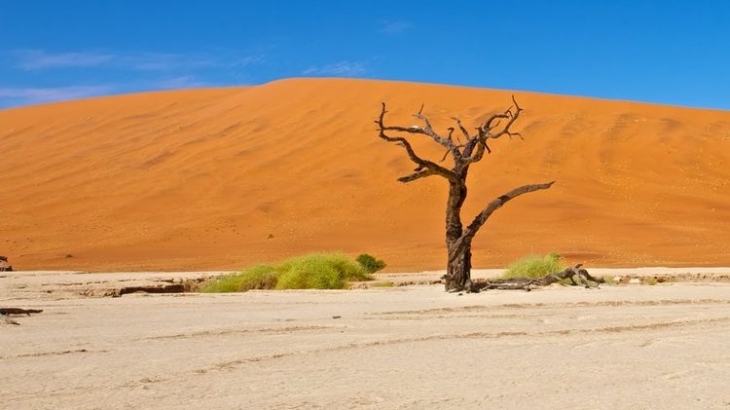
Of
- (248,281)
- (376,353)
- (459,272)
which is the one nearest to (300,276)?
(248,281)

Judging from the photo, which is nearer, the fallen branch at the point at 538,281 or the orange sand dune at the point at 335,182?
the fallen branch at the point at 538,281

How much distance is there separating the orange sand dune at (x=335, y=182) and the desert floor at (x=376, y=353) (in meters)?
11.0

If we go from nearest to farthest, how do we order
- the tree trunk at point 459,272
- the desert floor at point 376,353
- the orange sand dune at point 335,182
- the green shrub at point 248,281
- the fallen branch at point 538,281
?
1. the desert floor at point 376,353
2. the tree trunk at point 459,272
3. the fallen branch at point 538,281
4. the green shrub at point 248,281
5. the orange sand dune at point 335,182

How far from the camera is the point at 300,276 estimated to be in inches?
637

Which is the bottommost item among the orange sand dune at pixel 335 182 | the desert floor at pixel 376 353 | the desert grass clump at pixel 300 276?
the desert floor at pixel 376 353

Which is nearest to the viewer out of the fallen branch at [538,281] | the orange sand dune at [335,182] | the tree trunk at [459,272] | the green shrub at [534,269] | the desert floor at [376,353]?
the desert floor at [376,353]

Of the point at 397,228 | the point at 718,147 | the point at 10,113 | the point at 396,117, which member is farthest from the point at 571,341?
the point at 10,113

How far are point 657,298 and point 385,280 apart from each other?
21.7ft

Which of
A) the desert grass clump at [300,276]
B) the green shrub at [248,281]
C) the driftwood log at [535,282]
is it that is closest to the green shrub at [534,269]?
the driftwood log at [535,282]

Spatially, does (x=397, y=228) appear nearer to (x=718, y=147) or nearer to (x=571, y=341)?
(x=718, y=147)

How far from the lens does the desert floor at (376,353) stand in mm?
5840

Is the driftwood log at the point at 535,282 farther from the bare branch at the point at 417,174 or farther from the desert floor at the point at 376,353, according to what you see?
the bare branch at the point at 417,174

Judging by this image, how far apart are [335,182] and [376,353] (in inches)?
1168

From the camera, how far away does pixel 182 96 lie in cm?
5984
